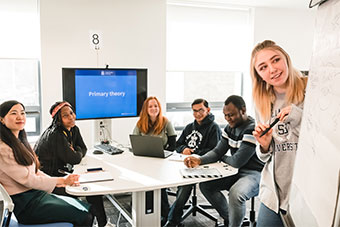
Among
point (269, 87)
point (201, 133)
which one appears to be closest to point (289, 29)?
point (201, 133)

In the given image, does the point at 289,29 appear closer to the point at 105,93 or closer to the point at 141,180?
the point at 105,93

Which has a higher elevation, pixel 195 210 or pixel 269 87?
pixel 269 87

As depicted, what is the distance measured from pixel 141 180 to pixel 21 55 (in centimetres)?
243

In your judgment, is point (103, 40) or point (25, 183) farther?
point (103, 40)

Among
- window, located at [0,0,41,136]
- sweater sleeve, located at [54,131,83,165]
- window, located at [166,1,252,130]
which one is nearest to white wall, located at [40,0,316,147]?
window, located at [0,0,41,136]

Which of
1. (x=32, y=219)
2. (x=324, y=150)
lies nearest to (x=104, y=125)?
(x=32, y=219)

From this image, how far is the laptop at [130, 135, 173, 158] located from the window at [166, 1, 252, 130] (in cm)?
190

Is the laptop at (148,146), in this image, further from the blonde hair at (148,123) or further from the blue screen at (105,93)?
the blue screen at (105,93)

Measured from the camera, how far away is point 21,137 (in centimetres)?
230

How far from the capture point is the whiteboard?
90 centimetres

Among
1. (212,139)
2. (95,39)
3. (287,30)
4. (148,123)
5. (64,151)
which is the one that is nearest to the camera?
(64,151)

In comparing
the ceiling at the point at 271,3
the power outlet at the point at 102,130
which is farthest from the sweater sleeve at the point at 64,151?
the ceiling at the point at 271,3

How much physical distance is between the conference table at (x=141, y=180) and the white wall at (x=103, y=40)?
2.85 ft

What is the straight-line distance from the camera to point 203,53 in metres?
4.71
